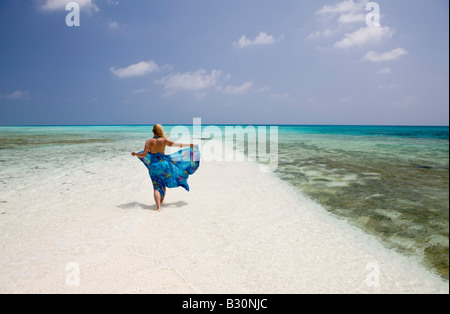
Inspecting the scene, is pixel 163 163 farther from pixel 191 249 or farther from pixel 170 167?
pixel 191 249

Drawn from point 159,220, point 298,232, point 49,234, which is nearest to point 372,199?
point 298,232

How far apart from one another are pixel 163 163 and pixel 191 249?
255 centimetres

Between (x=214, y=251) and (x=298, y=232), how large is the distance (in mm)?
1749

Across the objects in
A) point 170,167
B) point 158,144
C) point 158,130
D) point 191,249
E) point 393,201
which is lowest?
point 191,249

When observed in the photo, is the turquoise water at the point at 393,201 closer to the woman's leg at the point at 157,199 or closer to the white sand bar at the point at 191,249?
the white sand bar at the point at 191,249

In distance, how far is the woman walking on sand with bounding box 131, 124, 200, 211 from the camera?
18.6 feet

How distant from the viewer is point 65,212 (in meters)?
5.62

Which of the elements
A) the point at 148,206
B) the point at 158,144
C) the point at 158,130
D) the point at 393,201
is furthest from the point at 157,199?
the point at 393,201

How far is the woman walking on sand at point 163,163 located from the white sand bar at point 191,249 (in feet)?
2.07

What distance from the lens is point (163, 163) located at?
19.1ft

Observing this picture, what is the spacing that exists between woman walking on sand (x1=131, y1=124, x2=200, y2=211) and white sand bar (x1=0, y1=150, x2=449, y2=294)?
2.07ft

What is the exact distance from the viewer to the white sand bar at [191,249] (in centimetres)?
304

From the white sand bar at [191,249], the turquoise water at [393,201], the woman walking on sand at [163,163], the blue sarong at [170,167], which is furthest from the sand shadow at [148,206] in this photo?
the turquoise water at [393,201]
